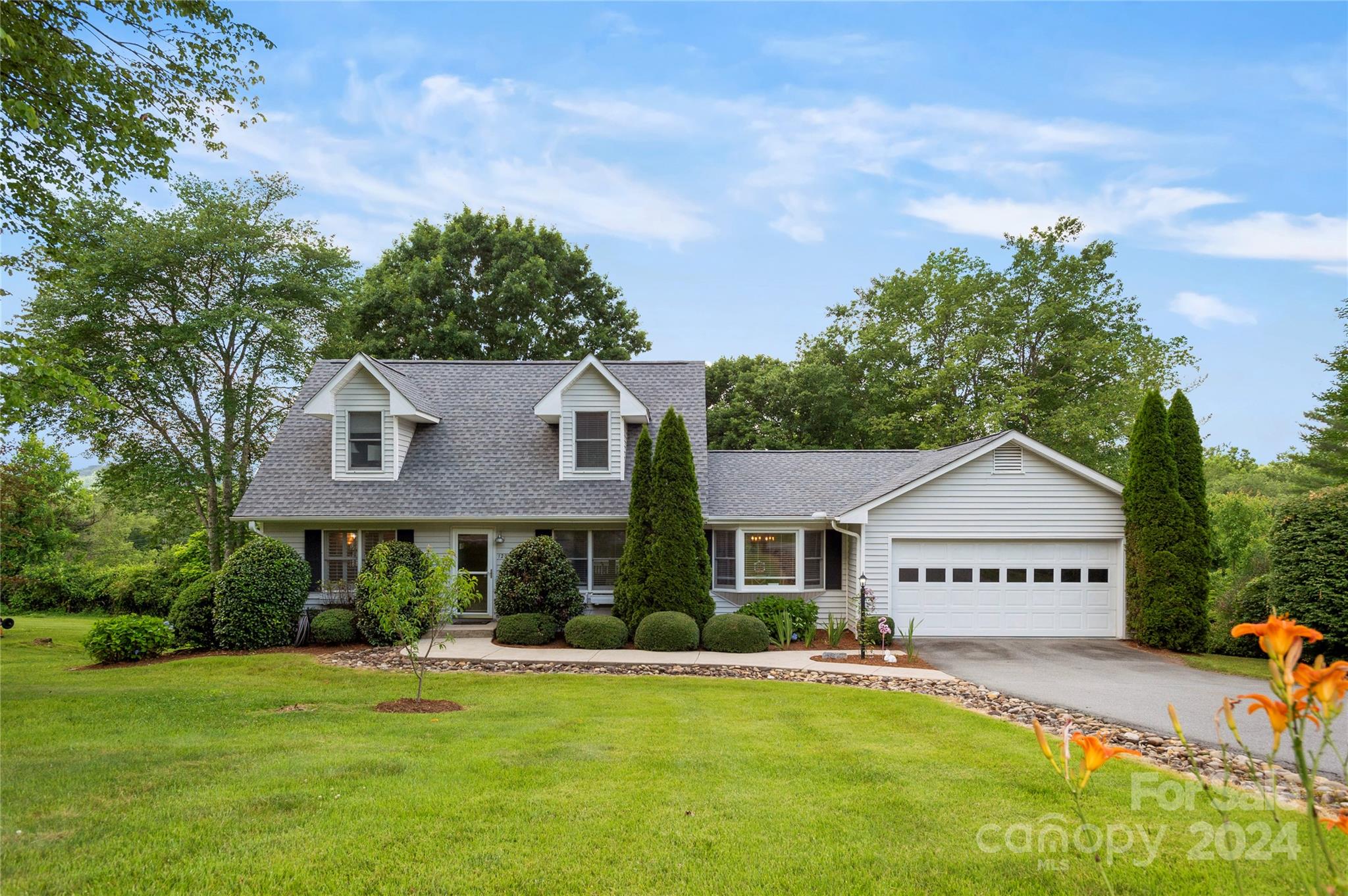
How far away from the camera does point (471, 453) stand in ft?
58.3

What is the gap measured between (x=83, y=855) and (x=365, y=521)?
486 inches

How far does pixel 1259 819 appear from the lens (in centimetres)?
509

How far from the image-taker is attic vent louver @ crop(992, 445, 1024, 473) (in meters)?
15.5

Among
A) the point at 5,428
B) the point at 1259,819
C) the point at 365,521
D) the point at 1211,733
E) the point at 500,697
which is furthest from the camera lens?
the point at 365,521

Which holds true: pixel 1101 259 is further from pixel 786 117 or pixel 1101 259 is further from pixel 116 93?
pixel 116 93

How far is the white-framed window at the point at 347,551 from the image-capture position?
16406 millimetres

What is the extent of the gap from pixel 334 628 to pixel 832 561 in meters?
11.0

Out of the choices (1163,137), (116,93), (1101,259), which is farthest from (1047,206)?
(116,93)

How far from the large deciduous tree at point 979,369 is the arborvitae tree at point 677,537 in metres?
13.4

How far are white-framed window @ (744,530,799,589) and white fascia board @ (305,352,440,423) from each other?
8645mm

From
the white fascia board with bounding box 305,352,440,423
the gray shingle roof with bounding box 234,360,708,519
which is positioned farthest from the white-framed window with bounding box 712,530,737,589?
the white fascia board with bounding box 305,352,440,423

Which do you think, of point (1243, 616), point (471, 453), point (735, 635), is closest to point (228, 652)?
point (471, 453)

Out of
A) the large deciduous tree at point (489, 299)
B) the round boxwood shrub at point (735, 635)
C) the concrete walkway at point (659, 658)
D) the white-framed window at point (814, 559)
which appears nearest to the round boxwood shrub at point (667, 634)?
the concrete walkway at point (659, 658)

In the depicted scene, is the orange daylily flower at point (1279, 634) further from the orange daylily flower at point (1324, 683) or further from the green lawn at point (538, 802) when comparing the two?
the green lawn at point (538, 802)
